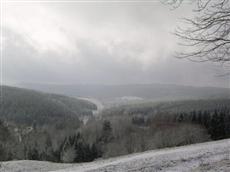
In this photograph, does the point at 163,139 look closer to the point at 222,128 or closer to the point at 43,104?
the point at 222,128

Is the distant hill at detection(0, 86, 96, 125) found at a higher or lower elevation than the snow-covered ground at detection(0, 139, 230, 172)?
lower

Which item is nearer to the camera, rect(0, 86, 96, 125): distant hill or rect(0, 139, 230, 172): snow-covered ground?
rect(0, 139, 230, 172): snow-covered ground

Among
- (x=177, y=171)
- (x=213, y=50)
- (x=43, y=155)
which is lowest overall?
(x=43, y=155)

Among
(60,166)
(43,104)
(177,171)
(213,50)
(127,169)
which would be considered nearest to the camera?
(213,50)

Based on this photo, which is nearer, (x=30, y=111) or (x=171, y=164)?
(x=171, y=164)

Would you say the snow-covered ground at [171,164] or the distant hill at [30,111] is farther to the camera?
the distant hill at [30,111]

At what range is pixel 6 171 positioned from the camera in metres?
20.5

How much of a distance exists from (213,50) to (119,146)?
174ft

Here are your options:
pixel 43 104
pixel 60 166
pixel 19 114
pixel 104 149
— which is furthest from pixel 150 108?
pixel 60 166

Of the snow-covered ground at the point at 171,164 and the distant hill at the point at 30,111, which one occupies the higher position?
the snow-covered ground at the point at 171,164

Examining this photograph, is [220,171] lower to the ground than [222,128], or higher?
higher

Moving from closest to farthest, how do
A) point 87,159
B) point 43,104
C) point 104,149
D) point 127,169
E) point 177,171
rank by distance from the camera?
point 177,171, point 127,169, point 87,159, point 104,149, point 43,104

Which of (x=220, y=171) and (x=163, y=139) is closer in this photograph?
(x=220, y=171)

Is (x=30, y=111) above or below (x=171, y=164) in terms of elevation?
below
